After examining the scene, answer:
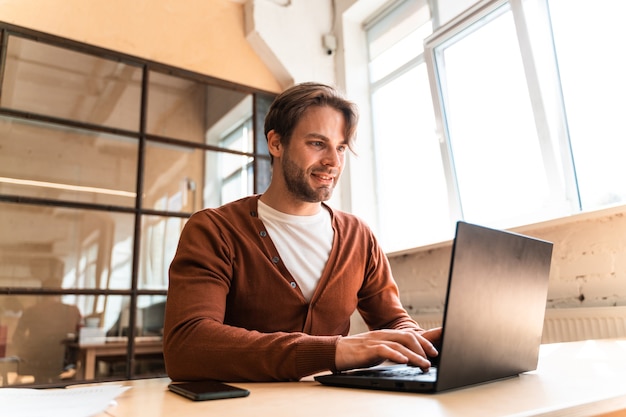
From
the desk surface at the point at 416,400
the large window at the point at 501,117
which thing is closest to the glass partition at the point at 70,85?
the large window at the point at 501,117

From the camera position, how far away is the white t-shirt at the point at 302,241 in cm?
136

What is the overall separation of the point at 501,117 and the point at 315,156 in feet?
4.59

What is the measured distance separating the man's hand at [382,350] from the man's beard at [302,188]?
0.71 m

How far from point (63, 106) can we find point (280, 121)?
5.23 feet

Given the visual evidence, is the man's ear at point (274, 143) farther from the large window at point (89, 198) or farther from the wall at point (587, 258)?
the large window at point (89, 198)

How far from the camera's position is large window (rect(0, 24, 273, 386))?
90.9 inches

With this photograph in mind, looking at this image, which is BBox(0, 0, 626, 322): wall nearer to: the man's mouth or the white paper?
the man's mouth

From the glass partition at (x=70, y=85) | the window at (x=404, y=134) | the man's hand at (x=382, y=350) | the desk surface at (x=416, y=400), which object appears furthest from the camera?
the window at (x=404, y=134)

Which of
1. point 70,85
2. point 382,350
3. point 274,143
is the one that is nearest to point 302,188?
point 274,143

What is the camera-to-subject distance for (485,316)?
679 millimetres

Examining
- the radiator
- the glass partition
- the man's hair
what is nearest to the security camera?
the glass partition

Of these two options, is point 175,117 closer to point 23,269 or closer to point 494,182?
point 23,269

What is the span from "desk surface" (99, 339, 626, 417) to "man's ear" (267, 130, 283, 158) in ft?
3.14

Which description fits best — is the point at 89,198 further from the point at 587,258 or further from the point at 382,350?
the point at 587,258
